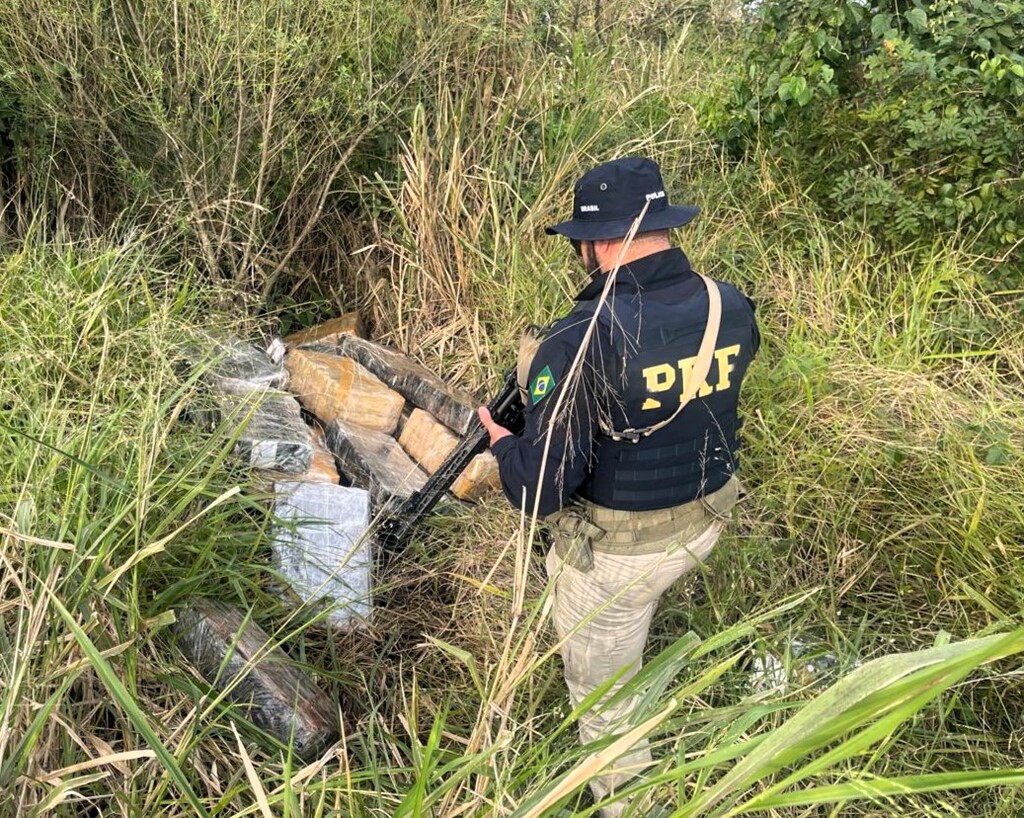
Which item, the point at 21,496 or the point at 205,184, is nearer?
the point at 21,496

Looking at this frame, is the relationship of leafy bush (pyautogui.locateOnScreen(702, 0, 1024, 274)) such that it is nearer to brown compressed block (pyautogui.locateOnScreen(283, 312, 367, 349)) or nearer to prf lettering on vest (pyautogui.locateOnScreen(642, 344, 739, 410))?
prf lettering on vest (pyautogui.locateOnScreen(642, 344, 739, 410))

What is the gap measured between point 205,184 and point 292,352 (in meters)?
0.84

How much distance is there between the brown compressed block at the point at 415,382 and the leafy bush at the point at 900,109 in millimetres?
1880

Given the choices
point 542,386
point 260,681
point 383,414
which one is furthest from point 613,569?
point 383,414

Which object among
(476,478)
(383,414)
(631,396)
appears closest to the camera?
(631,396)

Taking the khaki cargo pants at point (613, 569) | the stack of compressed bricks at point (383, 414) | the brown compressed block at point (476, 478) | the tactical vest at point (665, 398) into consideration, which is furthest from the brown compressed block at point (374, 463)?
the tactical vest at point (665, 398)

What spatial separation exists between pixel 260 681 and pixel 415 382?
1707 millimetres

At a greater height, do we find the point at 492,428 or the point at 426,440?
the point at 492,428

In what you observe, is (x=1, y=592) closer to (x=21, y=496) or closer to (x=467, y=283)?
(x=21, y=496)

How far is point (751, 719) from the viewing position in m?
1.11

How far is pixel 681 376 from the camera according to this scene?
1944 mm

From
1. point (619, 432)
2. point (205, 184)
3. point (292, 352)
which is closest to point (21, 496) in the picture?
point (619, 432)

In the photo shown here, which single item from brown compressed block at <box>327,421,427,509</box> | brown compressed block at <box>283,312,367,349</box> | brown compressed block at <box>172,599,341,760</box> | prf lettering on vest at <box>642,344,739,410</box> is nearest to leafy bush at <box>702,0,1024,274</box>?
prf lettering on vest at <box>642,344,739,410</box>

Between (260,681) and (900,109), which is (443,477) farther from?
(900,109)
